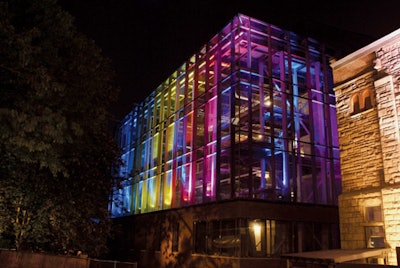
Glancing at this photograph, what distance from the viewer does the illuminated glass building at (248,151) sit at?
62.3 ft

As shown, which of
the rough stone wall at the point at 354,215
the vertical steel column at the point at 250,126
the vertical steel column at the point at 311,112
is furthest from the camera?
the vertical steel column at the point at 311,112

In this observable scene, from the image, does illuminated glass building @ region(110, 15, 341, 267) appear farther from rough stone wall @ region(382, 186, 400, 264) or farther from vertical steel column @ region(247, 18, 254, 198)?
rough stone wall @ region(382, 186, 400, 264)

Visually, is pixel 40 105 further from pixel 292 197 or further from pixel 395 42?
pixel 292 197

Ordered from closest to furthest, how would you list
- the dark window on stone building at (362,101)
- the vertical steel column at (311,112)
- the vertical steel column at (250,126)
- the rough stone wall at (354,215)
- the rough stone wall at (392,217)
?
the rough stone wall at (392,217) → the rough stone wall at (354,215) → the dark window on stone building at (362,101) → the vertical steel column at (250,126) → the vertical steel column at (311,112)

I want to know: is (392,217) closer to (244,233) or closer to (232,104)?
(244,233)

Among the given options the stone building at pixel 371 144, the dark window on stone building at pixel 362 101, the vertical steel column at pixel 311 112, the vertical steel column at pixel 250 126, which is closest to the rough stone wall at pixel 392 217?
the stone building at pixel 371 144

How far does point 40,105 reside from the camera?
986 centimetres

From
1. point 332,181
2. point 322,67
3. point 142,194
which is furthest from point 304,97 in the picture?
point 142,194

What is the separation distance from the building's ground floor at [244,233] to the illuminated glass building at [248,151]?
53 millimetres

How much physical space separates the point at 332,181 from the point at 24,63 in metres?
17.5

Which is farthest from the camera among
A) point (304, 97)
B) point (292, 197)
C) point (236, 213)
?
point (304, 97)

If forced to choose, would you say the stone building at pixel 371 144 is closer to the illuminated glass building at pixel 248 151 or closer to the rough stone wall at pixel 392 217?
the rough stone wall at pixel 392 217

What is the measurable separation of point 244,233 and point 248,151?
4198mm

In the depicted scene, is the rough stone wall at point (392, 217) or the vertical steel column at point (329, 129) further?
the vertical steel column at point (329, 129)
